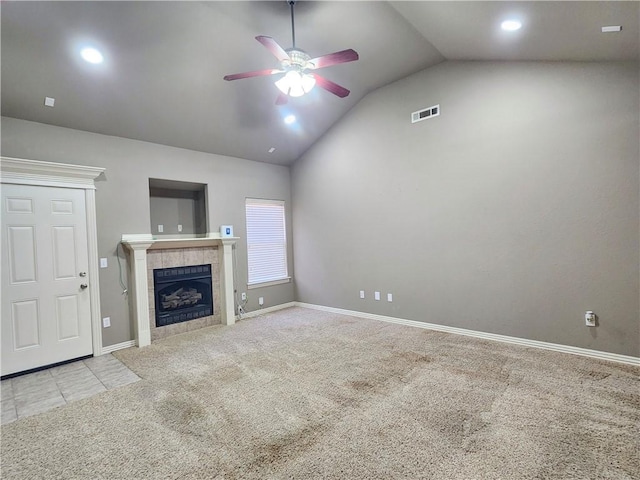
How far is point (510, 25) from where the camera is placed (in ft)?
9.62

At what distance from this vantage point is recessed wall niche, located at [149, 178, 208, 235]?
201 inches

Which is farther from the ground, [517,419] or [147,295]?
[147,295]

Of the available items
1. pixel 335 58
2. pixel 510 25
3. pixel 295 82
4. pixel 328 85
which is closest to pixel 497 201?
pixel 510 25

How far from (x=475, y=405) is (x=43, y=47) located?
16.8 ft

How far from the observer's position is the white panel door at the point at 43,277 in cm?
338

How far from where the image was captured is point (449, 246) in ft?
14.1

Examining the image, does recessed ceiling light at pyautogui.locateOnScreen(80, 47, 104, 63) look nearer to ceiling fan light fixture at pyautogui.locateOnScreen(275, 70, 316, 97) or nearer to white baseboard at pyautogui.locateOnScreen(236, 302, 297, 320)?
ceiling fan light fixture at pyautogui.locateOnScreen(275, 70, 316, 97)

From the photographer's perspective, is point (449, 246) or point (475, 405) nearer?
point (475, 405)

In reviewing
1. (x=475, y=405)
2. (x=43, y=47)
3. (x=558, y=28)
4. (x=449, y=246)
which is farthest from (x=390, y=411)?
(x=43, y=47)

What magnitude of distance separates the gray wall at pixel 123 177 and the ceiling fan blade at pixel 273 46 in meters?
2.82

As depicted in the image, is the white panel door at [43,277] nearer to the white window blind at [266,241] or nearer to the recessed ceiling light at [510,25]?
the white window blind at [266,241]

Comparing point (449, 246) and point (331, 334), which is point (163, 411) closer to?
point (331, 334)

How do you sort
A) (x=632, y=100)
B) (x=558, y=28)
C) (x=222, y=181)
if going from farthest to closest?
1. (x=222, y=181)
2. (x=632, y=100)
3. (x=558, y=28)

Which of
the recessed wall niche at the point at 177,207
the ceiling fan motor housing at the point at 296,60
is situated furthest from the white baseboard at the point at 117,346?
the ceiling fan motor housing at the point at 296,60
